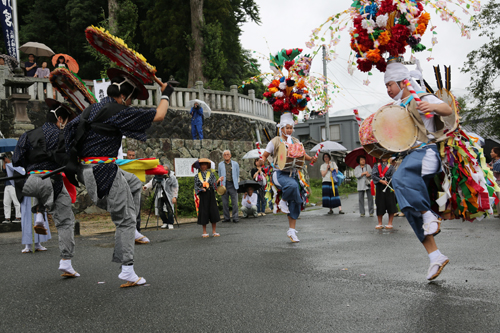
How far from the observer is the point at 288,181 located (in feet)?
27.2

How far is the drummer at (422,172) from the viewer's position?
4.65 metres

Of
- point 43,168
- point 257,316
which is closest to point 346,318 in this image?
point 257,316

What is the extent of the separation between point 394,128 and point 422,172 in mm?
546

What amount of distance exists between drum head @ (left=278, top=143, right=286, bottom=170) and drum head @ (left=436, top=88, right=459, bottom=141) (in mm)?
3611

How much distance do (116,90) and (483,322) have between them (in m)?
4.06

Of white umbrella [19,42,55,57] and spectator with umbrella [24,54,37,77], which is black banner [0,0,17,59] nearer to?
white umbrella [19,42,55,57]

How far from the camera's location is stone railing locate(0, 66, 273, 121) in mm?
17219

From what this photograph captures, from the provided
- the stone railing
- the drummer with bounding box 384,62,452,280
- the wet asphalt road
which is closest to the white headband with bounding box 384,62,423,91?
the drummer with bounding box 384,62,452,280

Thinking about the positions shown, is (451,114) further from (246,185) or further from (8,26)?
(8,26)

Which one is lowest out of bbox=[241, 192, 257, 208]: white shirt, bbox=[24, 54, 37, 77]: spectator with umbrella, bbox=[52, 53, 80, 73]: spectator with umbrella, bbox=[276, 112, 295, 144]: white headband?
bbox=[241, 192, 257, 208]: white shirt

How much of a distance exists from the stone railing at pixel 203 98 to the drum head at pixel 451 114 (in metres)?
12.9

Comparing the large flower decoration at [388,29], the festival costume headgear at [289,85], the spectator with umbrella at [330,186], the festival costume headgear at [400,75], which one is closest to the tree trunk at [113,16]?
the spectator with umbrella at [330,186]

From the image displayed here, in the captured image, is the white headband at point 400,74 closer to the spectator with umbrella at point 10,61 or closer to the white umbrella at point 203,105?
the white umbrella at point 203,105

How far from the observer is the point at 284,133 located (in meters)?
8.73
